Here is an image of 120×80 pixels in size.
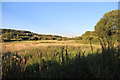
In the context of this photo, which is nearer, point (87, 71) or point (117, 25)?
point (87, 71)

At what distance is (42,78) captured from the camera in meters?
1.63

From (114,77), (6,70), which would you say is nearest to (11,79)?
(6,70)

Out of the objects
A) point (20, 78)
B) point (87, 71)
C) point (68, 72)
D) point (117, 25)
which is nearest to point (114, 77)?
point (87, 71)

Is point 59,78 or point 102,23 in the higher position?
point 102,23

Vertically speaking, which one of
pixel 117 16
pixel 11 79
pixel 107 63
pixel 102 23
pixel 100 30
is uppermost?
pixel 117 16

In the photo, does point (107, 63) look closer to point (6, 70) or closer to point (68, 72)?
point (68, 72)

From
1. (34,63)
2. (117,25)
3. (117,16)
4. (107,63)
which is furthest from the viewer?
(117,16)

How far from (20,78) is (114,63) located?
2412 mm

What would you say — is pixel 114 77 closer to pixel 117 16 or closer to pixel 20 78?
pixel 20 78

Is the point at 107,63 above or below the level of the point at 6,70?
above

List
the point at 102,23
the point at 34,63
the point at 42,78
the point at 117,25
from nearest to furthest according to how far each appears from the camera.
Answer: the point at 42,78 < the point at 34,63 < the point at 117,25 < the point at 102,23

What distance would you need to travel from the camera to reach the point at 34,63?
259cm

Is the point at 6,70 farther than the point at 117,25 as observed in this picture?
No

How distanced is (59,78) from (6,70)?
1.45 m
